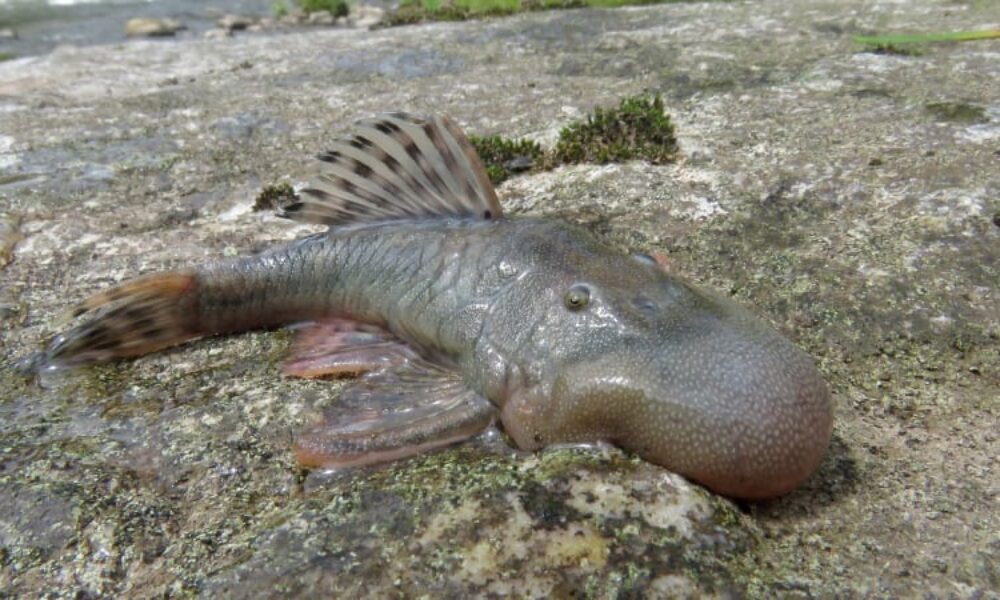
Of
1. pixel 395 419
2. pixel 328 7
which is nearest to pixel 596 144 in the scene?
pixel 395 419

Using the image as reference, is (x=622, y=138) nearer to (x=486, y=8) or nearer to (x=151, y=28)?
(x=486, y=8)

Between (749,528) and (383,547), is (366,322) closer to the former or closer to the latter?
(383,547)

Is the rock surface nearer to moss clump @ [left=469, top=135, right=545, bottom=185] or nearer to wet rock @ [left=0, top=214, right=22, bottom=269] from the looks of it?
wet rock @ [left=0, top=214, right=22, bottom=269]

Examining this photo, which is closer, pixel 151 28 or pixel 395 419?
pixel 395 419

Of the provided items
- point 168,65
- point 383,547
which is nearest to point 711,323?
point 383,547

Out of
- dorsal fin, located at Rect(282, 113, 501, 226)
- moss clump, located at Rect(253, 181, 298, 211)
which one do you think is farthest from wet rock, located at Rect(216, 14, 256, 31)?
dorsal fin, located at Rect(282, 113, 501, 226)

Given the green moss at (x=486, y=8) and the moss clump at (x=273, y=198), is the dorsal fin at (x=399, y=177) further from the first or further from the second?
the green moss at (x=486, y=8)
